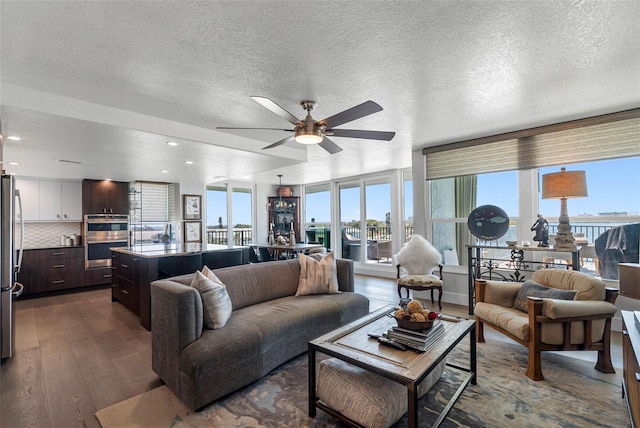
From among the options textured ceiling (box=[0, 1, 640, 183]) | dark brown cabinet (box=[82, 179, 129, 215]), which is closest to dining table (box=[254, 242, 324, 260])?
textured ceiling (box=[0, 1, 640, 183])

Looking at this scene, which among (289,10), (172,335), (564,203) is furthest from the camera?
(564,203)

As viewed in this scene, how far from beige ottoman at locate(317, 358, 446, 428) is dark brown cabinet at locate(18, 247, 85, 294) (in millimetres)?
5843

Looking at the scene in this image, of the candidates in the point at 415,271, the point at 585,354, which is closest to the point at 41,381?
the point at 415,271

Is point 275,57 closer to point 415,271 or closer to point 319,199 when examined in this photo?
point 415,271

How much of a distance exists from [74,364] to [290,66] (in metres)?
3.20

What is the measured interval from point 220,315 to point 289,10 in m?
2.15

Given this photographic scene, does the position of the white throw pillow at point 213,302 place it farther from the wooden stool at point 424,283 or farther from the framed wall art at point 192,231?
the framed wall art at point 192,231

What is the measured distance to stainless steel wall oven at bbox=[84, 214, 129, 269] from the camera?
5828 mm

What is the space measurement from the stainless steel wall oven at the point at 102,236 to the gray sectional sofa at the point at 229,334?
14.7ft

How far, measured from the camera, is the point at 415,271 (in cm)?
444

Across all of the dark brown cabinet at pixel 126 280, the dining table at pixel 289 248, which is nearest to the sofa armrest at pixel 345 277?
the dining table at pixel 289 248

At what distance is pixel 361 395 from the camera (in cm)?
175

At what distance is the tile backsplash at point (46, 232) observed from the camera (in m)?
5.74

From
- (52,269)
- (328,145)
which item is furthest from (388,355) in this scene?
(52,269)
